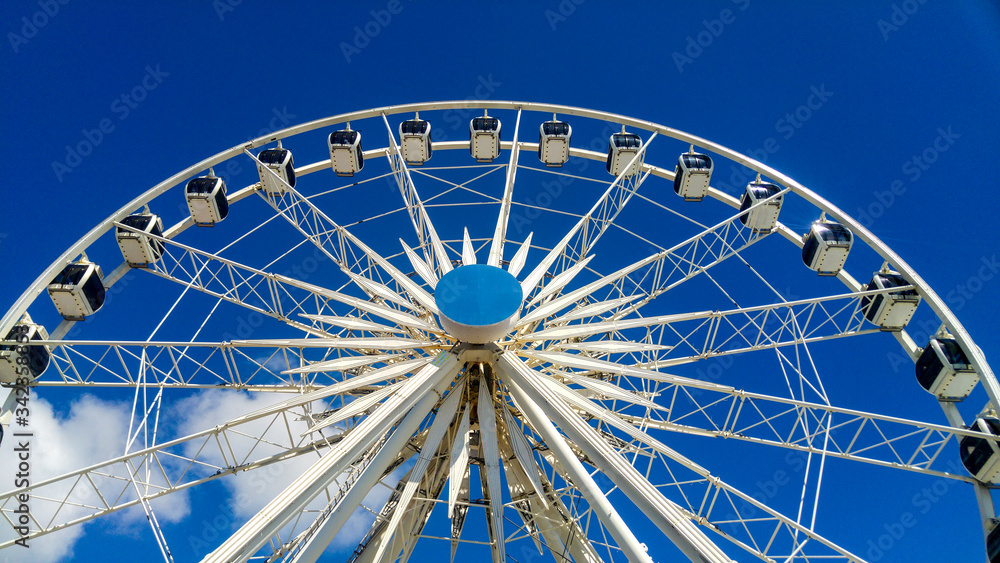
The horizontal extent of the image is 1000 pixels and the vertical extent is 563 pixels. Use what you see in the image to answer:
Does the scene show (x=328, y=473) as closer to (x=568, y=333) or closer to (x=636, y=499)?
(x=636, y=499)

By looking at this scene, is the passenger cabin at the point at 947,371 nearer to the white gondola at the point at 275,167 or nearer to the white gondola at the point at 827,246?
the white gondola at the point at 827,246

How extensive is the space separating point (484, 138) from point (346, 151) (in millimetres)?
3988

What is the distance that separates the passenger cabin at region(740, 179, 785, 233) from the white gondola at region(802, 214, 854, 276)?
40.3 inches

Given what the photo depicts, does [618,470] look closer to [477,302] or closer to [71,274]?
[477,302]

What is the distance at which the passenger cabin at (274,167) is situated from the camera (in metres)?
17.2

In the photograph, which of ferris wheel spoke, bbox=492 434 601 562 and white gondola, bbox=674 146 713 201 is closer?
ferris wheel spoke, bbox=492 434 601 562

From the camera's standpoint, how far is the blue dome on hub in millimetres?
11328

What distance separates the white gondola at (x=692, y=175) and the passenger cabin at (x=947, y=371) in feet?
22.7

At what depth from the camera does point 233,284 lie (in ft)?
49.1

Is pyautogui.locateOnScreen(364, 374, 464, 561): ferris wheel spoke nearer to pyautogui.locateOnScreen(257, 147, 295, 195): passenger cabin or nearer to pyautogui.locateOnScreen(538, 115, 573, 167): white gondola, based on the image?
pyautogui.locateOnScreen(257, 147, 295, 195): passenger cabin

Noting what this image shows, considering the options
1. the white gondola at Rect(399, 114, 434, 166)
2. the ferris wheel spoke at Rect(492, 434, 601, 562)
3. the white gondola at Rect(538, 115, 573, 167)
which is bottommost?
the ferris wheel spoke at Rect(492, 434, 601, 562)

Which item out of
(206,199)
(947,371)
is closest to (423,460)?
(206,199)

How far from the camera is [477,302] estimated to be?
450 inches

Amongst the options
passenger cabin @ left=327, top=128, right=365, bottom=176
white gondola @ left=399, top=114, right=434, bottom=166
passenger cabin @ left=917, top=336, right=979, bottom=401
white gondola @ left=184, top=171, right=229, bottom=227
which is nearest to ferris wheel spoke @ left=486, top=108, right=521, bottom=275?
white gondola @ left=399, top=114, right=434, bottom=166
